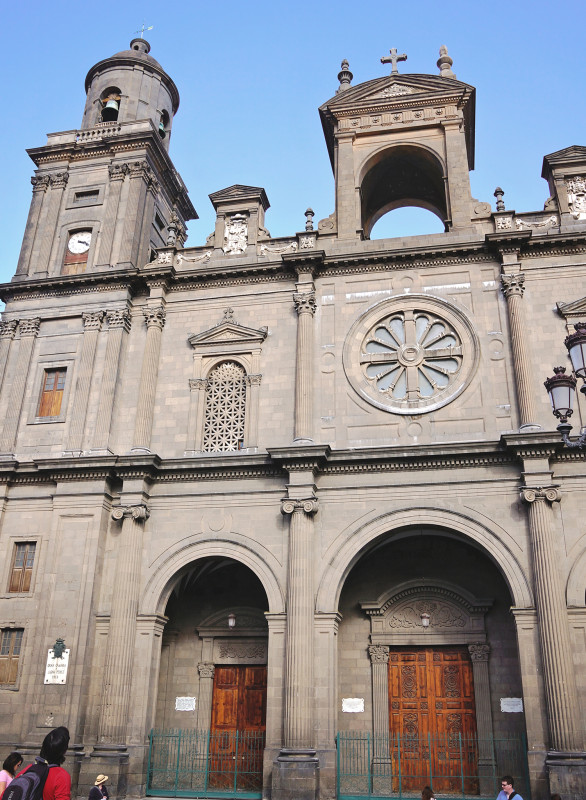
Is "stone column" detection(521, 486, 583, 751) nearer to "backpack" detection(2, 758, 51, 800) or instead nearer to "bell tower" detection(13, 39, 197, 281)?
"backpack" detection(2, 758, 51, 800)

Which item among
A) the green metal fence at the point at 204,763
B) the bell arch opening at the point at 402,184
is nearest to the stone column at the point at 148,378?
the green metal fence at the point at 204,763

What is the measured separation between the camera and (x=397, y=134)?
2380 centimetres

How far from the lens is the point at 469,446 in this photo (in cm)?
1825

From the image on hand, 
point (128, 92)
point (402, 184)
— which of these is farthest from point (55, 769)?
point (128, 92)

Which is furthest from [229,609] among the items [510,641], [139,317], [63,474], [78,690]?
[139,317]

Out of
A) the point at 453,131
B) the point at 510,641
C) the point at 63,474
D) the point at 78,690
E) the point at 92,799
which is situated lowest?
the point at 92,799

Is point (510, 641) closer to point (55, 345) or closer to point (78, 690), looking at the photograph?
point (78, 690)

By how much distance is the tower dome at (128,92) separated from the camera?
1082 inches

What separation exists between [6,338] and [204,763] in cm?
1346

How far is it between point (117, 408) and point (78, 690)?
24.7 ft

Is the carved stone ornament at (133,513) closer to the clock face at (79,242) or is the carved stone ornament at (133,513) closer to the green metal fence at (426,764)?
the green metal fence at (426,764)

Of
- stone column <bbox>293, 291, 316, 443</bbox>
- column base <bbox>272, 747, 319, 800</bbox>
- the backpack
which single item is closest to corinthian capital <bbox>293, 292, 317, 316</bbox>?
stone column <bbox>293, 291, 316, 443</bbox>

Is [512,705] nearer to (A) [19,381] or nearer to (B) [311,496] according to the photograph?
(B) [311,496]

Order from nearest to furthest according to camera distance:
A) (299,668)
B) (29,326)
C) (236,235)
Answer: (299,668), (29,326), (236,235)
